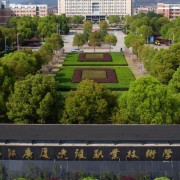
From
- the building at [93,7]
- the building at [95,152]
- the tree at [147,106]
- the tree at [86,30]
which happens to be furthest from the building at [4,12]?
the building at [95,152]

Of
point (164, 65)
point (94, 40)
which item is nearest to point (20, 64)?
point (164, 65)

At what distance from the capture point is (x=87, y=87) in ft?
42.0

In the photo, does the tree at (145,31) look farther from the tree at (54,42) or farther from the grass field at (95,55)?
the tree at (54,42)

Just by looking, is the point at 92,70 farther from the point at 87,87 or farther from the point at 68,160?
the point at 68,160

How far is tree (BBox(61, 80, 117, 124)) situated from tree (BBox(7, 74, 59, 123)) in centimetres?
53

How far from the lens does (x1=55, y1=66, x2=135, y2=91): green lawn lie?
19.3 metres

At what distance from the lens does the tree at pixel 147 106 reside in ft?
39.4

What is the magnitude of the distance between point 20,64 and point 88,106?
6.96 meters

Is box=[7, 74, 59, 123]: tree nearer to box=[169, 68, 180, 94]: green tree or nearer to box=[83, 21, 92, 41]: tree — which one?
box=[169, 68, 180, 94]: green tree

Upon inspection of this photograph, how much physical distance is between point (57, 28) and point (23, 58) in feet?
86.2

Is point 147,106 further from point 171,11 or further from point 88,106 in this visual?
point 171,11

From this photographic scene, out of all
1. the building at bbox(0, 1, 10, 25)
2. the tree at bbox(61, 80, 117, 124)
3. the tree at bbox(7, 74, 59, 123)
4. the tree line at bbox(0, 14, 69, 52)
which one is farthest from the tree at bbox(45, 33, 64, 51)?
the building at bbox(0, 1, 10, 25)

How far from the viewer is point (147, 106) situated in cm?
1201

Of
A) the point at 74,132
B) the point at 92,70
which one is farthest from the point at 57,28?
the point at 74,132
